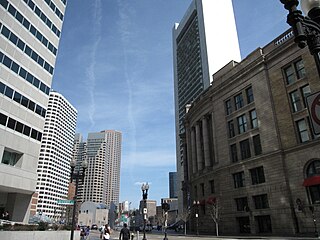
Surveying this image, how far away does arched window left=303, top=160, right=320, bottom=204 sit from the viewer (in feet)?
98.6

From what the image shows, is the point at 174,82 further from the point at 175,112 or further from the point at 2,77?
the point at 2,77

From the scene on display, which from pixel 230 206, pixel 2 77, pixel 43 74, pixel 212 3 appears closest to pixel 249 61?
pixel 230 206

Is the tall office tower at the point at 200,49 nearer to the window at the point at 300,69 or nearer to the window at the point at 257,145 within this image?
the window at the point at 257,145

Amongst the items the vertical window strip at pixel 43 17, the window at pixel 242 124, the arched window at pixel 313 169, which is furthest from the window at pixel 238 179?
the vertical window strip at pixel 43 17

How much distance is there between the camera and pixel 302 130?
1337 inches

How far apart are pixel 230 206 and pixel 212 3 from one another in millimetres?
109218

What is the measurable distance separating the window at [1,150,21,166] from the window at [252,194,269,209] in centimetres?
3274

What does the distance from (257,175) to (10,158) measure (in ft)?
110

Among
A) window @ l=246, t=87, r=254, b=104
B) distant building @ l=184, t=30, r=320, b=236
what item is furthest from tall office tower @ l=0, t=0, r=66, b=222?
window @ l=246, t=87, r=254, b=104

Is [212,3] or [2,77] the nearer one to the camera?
[2,77]

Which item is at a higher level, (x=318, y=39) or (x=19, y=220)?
(x=318, y=39)

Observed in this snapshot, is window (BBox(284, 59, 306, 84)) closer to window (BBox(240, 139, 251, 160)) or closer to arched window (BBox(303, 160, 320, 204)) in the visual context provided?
window (BBox(240, 139, 251, 160))

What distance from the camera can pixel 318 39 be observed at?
237 inches

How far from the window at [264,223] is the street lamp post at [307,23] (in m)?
35.3
